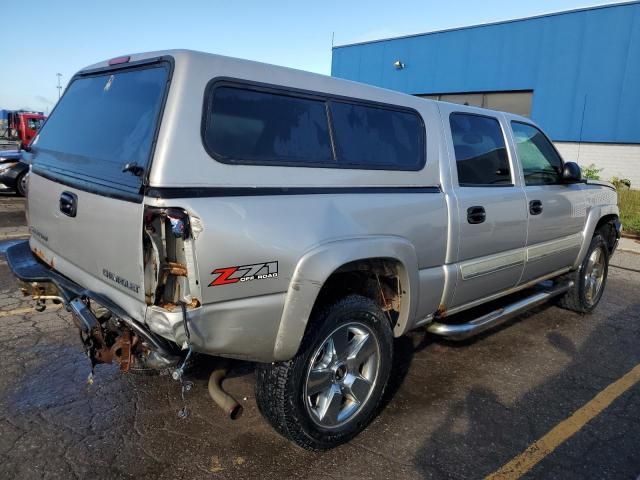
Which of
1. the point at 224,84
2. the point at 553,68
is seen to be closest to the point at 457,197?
the point at 224,84

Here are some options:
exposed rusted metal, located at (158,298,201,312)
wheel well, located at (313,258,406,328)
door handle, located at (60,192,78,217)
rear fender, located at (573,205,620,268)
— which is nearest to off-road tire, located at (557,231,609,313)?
rear fender, located at (573,205,620,268)

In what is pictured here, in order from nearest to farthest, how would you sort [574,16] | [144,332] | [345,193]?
[144,332], [345,193], [574,16]

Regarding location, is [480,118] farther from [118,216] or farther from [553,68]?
[553,68]

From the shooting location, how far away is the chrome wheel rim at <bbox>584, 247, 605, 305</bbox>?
5.41 m

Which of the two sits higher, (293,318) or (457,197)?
(457,197)

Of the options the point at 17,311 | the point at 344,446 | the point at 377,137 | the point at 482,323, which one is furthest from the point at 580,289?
the point at 17,311

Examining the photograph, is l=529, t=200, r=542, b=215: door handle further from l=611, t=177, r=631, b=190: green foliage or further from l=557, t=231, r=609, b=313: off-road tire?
l=611, t=177, r=631, b=190: green foliage

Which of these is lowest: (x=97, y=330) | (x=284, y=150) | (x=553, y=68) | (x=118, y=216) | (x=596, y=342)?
(x=596, y=342)

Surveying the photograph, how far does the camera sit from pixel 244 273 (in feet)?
7.50

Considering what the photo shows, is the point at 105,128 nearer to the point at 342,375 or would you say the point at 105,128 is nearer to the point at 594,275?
the point at 342,375

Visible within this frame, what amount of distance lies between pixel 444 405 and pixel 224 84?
8.14 feet

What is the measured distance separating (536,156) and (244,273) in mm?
3299

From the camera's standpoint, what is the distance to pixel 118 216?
2324mm

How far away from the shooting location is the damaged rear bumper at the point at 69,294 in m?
2.28
